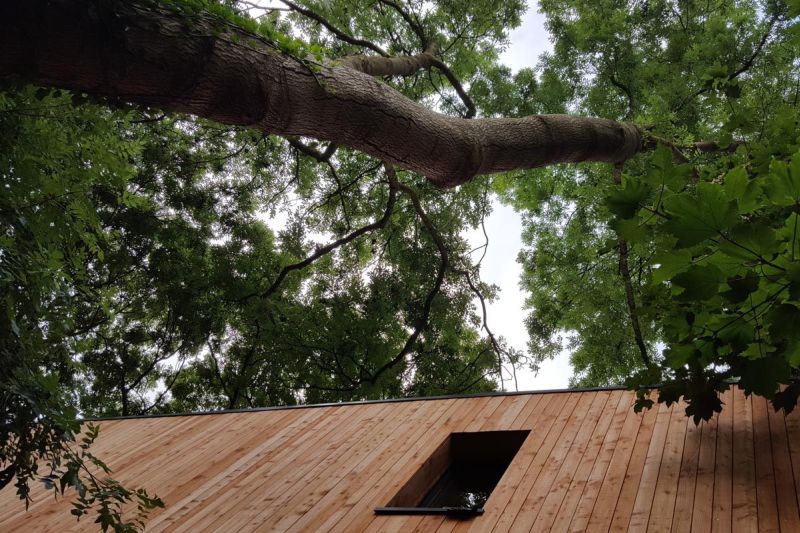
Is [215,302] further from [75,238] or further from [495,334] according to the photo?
[75,238]

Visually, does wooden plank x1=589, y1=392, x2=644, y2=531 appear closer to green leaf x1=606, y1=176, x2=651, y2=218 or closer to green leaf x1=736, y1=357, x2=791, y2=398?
green leaf x1=736, y1=357, x2=791, y2=398

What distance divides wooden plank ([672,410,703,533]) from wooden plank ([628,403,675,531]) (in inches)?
4.2

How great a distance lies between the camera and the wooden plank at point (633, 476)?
2.44 metres

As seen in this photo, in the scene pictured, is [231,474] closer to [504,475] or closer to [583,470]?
[504,475]

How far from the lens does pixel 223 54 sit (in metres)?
1.94

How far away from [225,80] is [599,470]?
251 cm

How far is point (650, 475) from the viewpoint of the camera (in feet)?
8.96

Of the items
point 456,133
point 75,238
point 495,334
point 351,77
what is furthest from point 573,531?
point 495,334

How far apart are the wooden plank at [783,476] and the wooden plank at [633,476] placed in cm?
56

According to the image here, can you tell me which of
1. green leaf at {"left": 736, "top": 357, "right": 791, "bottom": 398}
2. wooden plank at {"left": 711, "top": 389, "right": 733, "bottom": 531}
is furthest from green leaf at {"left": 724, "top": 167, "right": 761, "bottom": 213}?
wooden plank at {"left": 711, "top": 389, "right": 733, "bottom": 531}

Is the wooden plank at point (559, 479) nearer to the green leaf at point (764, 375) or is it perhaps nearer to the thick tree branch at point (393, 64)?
the green leaf at point (764, 375)

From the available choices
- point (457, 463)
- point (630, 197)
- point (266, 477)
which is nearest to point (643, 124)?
point (457, 463)

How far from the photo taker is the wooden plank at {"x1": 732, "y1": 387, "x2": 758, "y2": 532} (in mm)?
2252

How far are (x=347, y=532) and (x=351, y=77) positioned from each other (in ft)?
7.21
